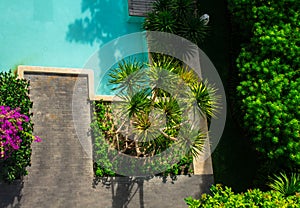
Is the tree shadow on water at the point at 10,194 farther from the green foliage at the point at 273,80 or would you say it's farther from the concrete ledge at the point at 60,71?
the green foliage at the point at 273,80

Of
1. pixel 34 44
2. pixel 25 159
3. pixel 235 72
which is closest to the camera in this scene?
pixel 25 159

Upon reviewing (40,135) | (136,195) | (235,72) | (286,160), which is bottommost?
(136,195)

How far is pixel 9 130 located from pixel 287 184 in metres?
7.60

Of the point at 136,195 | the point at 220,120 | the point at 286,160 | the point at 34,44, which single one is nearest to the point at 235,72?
the point at 220,120

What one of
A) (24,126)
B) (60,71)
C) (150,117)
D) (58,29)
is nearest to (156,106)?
(150,117)

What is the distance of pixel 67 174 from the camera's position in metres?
11.6

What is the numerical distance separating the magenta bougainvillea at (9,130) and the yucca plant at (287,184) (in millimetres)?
7103

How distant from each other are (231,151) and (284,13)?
4.70 metres

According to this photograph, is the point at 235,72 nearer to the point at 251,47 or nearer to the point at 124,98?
the point at 251,47

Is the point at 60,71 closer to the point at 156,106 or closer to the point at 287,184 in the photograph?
the point at 156,106

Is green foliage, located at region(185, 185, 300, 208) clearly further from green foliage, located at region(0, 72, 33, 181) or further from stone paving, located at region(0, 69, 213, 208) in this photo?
green foliage, located at region(0, 72, 33, 181)

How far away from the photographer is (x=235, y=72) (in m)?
14.7

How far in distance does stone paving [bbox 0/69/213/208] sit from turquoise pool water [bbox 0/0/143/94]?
1.45 meters

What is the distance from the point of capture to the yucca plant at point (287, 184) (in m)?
11.5
